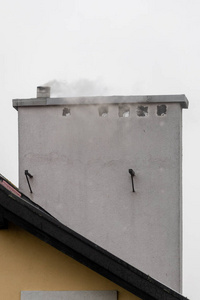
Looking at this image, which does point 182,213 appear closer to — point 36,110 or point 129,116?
point 129,116

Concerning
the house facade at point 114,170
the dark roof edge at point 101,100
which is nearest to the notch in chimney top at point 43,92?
the house facade at point 114,170

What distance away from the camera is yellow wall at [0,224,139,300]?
8578mm

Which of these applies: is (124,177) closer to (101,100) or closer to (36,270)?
(101,100)

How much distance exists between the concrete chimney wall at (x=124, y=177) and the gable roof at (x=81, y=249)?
707 inches

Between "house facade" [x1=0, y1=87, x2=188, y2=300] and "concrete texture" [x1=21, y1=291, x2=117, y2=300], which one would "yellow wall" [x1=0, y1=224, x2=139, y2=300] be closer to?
"concrete texture" [x1=21, y1=291, x2=117, y2=300]

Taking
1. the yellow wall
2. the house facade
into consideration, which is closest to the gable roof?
the yellow wall

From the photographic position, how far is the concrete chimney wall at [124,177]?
26.5m

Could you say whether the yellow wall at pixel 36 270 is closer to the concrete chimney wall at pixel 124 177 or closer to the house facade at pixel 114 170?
the house facade at pixel 114 170

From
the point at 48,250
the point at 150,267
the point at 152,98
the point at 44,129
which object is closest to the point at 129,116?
the point at 152,98

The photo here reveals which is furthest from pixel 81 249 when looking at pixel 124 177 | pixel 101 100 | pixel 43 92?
pixel 43 92

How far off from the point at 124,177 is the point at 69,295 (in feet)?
59.6

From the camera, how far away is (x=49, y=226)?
8195 mm

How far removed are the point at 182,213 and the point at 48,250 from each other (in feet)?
64.1

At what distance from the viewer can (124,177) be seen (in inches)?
1052
